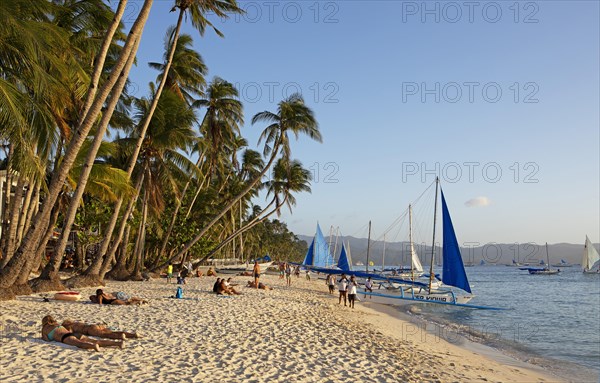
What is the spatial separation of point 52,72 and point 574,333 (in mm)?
25291

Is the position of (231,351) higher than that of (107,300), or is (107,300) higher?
(107,300)

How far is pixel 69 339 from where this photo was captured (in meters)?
8.62

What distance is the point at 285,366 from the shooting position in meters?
8.54

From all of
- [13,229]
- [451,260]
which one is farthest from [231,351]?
[451,260]

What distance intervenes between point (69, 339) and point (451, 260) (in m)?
23.3

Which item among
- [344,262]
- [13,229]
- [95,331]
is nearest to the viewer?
[95,331]

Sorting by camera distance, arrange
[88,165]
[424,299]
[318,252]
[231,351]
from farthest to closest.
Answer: [318,252]
[424,299]
[88,165]
[231,351]

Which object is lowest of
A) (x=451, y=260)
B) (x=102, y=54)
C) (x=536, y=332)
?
(x=536, y=332)

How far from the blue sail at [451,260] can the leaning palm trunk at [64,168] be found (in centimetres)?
2090

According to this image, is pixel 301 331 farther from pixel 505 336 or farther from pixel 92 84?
pixel 505 336

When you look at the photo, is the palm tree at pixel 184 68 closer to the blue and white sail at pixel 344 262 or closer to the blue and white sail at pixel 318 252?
the blue and white sail at pixel 344 262

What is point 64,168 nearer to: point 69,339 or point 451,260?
point 69,339

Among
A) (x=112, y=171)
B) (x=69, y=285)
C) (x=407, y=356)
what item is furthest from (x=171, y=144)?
(x=407, y=356)

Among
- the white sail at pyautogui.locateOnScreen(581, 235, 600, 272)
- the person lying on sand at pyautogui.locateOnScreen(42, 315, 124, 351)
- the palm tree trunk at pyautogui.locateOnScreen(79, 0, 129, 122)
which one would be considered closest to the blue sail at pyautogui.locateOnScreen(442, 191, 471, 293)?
the palm tree trunk at pyautogui.locateOnScreen(79, 0, 129, 122)
